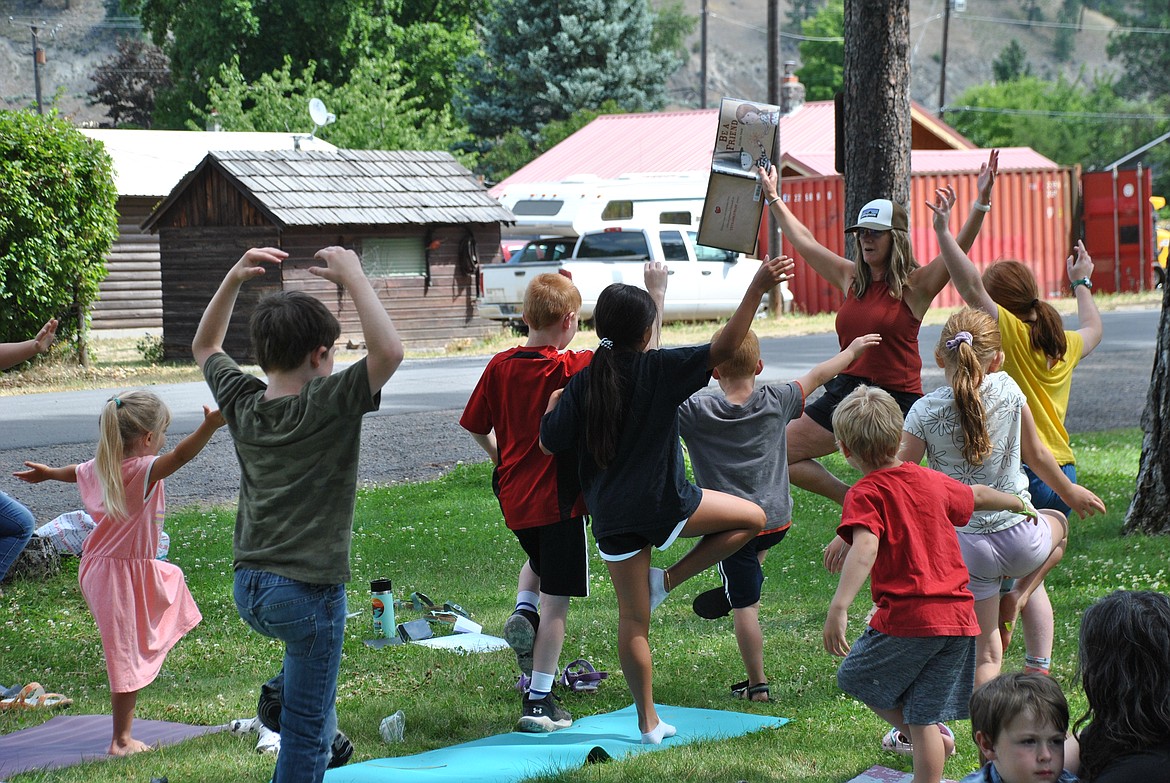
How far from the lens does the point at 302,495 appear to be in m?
3.89

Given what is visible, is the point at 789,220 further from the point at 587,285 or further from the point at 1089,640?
the point at 587,285

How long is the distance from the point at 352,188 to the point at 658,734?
19.1m

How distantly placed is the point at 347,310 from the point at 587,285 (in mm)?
4093

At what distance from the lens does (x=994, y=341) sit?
15.6 feet

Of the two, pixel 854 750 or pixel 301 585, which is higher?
pixel 301 585

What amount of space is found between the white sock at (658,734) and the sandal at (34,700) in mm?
2683

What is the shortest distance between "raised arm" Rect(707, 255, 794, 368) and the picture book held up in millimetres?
1734

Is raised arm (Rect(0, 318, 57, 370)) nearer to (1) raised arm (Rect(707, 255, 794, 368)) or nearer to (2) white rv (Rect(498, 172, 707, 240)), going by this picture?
(1) raised arm (Rect(707, 255, 794, 368))

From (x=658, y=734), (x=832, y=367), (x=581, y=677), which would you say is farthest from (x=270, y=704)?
(x=832, y=367)

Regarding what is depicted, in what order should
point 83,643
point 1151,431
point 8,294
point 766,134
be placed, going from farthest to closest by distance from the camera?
point 8,294 < point 1151,431 < point 83,643 < point 766,134

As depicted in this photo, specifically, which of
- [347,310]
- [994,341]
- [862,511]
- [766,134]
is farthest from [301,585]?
[347,310]

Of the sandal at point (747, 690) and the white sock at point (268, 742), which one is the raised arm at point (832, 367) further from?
the white sock at point (268, 742)

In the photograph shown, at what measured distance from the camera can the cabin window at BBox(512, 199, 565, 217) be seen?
1025 inches

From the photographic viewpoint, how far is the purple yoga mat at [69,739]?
4919 millimetres
